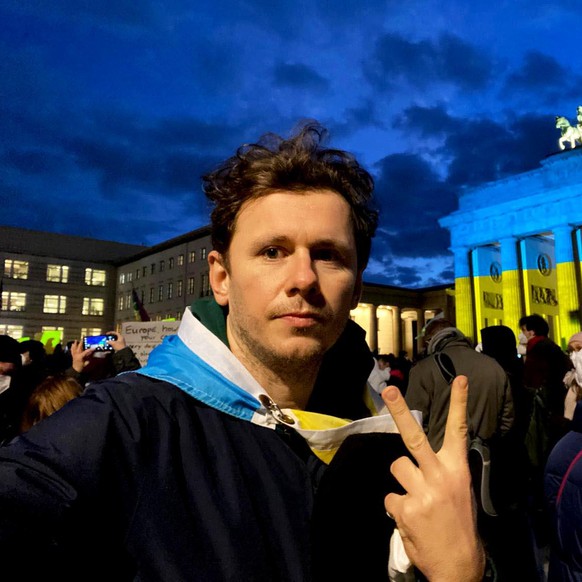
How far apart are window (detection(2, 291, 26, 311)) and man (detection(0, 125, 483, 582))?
209 ft

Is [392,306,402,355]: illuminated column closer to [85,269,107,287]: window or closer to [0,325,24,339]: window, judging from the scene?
[85,269,107,287]: window

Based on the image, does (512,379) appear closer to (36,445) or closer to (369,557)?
(369,557)

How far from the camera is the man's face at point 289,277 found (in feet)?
5.73

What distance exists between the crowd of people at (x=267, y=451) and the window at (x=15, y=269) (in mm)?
63995

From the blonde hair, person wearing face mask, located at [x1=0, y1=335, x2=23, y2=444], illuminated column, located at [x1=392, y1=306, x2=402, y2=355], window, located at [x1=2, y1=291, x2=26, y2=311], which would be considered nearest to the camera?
the blonde hair

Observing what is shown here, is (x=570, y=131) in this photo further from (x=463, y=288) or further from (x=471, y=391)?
(x=471, y=391)

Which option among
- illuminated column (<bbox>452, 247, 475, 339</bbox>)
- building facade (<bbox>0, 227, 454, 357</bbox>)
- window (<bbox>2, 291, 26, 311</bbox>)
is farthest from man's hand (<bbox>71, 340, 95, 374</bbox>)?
window (<bbox>2, 291, 26, 311</bbox>)

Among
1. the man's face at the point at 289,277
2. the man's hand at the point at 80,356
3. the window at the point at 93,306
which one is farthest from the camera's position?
the window at the point at 93,306

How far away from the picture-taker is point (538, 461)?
5.77m

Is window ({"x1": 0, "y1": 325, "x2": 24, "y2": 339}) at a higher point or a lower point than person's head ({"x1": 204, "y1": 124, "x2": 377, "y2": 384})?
higher

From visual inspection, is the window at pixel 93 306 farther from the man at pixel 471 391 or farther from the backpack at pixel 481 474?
the backpack at pixel 481 474

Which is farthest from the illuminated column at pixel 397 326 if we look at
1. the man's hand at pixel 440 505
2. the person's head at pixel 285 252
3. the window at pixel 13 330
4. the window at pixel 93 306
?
the man's hand at pixel 440 505

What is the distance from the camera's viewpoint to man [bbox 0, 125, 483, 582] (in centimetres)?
122

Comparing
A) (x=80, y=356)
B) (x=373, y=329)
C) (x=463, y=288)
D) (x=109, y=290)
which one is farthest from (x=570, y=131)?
(x=109, y=290)
